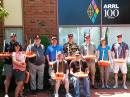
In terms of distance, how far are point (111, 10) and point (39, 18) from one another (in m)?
2.83

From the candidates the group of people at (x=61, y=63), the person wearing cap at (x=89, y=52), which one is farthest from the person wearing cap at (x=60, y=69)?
the person wearing cap at (x=89, y=52)

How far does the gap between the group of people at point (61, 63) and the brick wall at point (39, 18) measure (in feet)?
4.97

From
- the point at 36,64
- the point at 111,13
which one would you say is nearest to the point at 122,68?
the point at 111,13

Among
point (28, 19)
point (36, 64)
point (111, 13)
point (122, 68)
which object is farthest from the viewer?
point (111, 13)

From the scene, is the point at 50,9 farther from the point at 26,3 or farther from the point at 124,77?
the point at 124,77

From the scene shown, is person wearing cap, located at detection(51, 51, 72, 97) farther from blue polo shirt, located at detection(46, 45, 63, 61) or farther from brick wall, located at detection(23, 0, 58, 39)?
brick wall, located at detection(23, 0, 58, 39)

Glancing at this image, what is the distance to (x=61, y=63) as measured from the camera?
41.3ft

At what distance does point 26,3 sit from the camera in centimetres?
Result: 1499

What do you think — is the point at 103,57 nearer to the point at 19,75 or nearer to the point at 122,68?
the point at 122,68

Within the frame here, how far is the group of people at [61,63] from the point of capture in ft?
40.5

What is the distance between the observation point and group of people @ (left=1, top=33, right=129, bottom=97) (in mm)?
12336

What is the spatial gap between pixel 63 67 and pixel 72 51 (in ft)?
3.35

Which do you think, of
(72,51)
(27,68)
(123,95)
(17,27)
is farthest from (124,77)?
(17,27)

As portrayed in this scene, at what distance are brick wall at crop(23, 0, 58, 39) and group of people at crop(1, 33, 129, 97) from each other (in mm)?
1514
